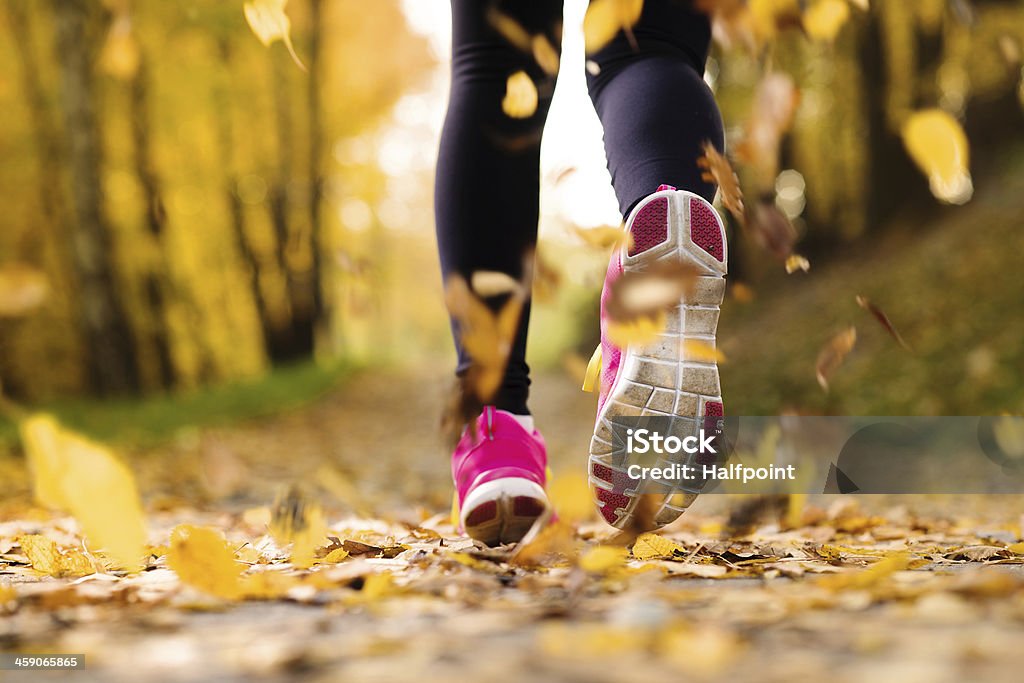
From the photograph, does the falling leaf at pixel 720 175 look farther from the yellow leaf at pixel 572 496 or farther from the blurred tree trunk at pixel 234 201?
the blurred tree trunk at pixel 234 201

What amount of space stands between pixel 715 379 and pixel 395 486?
3.36 m

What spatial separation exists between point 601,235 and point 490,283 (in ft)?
0.66

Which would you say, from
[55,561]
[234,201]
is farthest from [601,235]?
[234,201]

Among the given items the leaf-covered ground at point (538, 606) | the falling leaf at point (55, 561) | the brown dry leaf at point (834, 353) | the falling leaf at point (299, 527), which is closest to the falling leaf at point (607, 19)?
the brown dry leaf at point (834, 353)

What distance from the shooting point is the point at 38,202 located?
1023 cm

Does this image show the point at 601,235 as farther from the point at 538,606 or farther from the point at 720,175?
the point at 538,606

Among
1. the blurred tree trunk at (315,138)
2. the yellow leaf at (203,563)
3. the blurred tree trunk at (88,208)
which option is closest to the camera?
the yellow leaf at (203,563)

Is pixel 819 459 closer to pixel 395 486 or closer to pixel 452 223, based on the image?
pixel 395 486

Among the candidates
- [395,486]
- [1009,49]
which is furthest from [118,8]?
[395,486]

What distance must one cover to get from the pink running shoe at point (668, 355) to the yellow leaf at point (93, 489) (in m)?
0.70

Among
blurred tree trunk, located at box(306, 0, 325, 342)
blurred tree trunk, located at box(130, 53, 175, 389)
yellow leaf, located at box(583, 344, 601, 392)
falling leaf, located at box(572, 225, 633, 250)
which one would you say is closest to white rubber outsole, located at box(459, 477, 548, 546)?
yellow leaf, located at box(583, 344, 601, 392)

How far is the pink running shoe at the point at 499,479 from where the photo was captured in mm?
1261

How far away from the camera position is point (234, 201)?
1178 centimetres

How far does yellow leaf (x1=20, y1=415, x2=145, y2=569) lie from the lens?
1.24 meters
